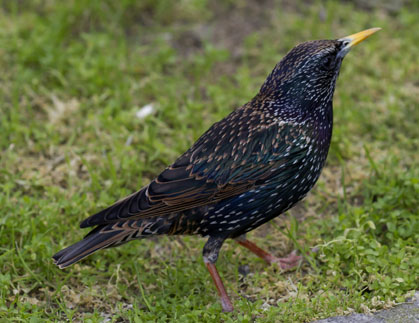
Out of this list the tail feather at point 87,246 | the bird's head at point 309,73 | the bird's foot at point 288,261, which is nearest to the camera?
the tail feather at point 87,246

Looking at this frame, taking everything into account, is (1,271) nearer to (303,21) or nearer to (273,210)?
(273,210)

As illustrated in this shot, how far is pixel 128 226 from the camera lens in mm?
3951

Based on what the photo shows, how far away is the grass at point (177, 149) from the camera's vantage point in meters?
3.99

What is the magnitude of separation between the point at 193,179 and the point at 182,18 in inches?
134

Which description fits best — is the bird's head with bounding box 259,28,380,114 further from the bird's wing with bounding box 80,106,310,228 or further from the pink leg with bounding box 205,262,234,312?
the pink leg with bounding box 205,262,234,312

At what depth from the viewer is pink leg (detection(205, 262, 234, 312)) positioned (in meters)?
3.94

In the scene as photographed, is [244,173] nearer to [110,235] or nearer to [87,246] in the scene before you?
[110,235]

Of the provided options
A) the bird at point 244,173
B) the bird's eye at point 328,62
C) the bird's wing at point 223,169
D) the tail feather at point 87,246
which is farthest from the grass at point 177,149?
the bird's eye at point 328,62

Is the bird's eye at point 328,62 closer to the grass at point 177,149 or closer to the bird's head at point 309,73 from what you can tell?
the bird's head at point 309,73

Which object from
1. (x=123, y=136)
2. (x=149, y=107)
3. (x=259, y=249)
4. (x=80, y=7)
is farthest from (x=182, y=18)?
(x=259, y=249)

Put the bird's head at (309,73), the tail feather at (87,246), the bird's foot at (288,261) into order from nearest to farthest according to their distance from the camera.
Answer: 1. the tail feather at (87,246)
2. the bird's head at (309,73)
3. the bird's foot at (288,261)

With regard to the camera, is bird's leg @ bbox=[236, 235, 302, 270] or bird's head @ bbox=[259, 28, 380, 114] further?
bird's leg @ bbox=[236, 235, 302, 270]

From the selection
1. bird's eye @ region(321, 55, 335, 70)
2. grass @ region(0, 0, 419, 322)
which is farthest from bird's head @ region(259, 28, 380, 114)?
grass @ region(0, 0, 419, 322)

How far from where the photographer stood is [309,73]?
3971mm
